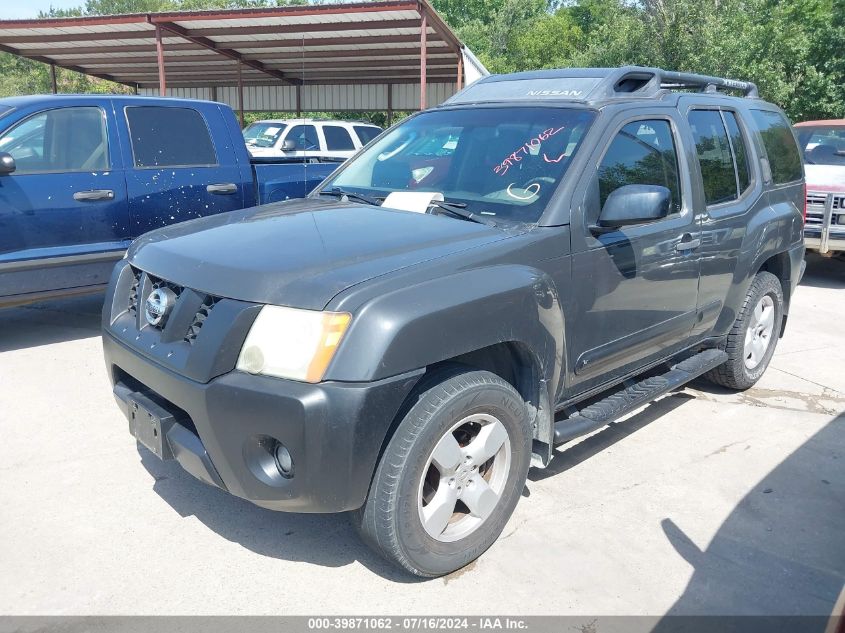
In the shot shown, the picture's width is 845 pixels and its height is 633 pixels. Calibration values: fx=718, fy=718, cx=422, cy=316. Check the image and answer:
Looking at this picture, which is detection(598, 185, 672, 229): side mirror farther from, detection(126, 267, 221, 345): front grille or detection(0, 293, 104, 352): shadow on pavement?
detection(0, 293, 104, 352): shadow on pavement

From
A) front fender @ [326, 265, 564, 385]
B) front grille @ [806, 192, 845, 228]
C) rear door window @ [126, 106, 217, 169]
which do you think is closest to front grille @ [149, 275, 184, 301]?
front fender @ [326, 265, 564, 385]

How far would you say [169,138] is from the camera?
243 inches

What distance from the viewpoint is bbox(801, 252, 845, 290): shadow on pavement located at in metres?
9.18

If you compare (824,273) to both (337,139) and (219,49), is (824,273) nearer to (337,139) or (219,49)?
(337,139)

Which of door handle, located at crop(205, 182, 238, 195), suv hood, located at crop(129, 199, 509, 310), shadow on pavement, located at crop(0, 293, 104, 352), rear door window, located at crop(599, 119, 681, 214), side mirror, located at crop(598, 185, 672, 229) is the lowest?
shadow on pavement, located at crop(0, 293, 104, 352)

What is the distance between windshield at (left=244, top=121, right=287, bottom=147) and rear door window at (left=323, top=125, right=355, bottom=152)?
833 mm

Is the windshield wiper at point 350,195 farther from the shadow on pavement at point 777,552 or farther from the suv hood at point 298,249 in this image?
the shadow on pavement at point 777,552

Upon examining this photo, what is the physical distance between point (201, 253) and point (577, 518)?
208 centimetres

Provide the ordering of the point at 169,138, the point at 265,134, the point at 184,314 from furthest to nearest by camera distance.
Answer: the point at 265,134 → the point at 169,138 → the point at 184,314

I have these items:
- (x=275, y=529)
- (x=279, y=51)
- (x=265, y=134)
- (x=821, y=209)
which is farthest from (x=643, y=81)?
(x=279, y=51)

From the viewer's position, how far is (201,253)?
2873 mm

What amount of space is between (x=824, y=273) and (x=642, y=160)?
7.62m

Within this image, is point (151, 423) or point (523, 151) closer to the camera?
point (151, 423)

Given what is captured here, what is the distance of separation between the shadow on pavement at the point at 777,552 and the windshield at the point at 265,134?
37.7 feet
